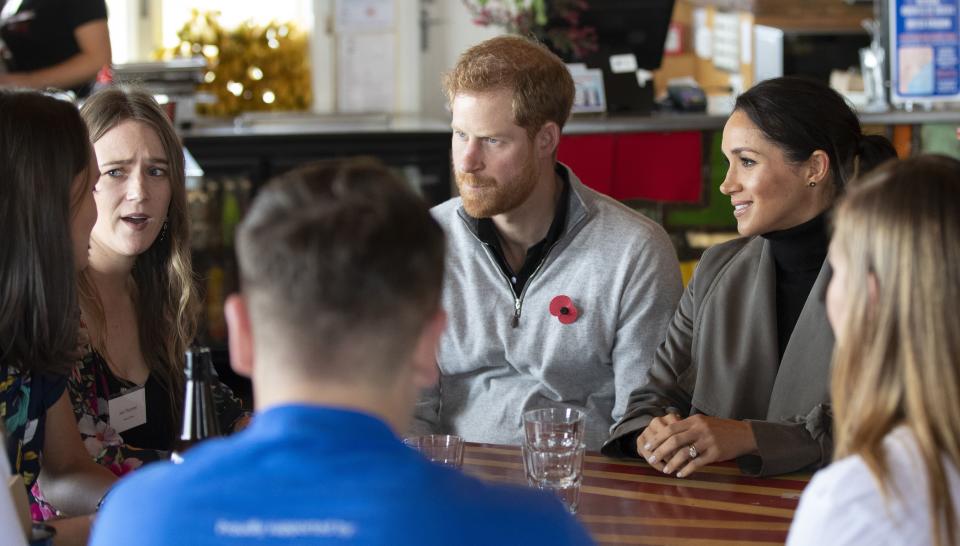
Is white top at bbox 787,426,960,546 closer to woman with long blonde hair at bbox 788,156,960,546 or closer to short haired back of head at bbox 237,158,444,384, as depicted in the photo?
woman with long blonde hair at bbox 788,156,960,546

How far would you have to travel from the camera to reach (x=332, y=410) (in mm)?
906

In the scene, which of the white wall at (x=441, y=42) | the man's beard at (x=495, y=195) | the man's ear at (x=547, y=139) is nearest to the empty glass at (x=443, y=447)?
the man's beard at (x=495, y=195)

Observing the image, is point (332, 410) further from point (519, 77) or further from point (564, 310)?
point (519, 77)

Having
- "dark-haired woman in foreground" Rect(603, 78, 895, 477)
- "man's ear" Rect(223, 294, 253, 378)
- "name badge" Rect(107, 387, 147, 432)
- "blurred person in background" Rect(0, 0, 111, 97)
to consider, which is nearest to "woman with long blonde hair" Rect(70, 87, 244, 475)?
"name badge" Rect(107, 387, 147, 432)

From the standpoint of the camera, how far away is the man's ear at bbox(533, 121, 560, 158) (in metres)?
2.51

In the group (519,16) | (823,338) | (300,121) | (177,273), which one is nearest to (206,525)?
(823,338)

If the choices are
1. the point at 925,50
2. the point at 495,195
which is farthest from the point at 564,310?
the point at 925,50

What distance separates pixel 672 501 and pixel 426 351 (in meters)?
0.75

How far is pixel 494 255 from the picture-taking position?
2.42 meters

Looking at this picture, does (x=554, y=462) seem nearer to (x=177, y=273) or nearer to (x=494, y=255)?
(x=494, y=255)

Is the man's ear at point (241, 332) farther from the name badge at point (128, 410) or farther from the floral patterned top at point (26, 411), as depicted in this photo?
the name badge at point (128, 410)

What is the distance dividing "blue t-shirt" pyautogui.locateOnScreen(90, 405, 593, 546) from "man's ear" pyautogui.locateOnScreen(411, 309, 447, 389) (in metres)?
0.08

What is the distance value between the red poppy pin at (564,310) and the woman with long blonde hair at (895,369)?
3.87 ft

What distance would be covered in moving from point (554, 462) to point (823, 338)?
62 cm
